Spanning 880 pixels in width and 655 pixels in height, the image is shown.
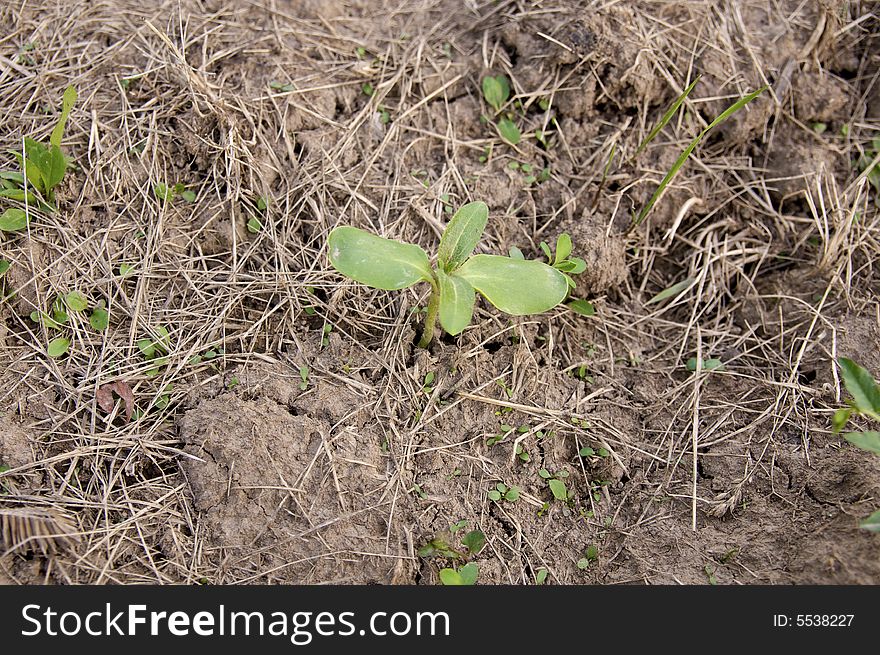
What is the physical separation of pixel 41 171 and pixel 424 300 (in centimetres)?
109

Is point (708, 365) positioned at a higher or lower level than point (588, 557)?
higher

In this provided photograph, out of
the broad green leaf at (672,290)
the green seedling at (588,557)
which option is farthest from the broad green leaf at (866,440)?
the broad green leaf at (672,290)

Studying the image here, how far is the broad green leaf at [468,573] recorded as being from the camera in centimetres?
156

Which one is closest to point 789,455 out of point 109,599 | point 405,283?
point 405,283

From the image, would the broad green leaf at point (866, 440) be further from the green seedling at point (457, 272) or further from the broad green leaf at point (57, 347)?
the broad green leaf at point (57, 347)

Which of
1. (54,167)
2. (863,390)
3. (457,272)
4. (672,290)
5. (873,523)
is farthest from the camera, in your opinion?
(672,290)

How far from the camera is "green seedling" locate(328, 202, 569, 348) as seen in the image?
5.14 ft

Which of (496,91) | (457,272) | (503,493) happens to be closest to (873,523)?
(503,493)

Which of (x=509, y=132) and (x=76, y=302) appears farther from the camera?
(x=509, y=132)

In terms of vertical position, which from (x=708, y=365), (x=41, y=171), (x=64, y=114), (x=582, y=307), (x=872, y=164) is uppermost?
(x=64, y=114)

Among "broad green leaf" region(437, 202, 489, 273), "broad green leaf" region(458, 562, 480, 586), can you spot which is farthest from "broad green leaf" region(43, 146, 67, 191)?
"broad green leaf" region(458, 562, 480, 586)

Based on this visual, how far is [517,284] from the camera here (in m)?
1.65

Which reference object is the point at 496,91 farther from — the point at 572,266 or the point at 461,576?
the point at 461,576

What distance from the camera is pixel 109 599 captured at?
149 centimetres
